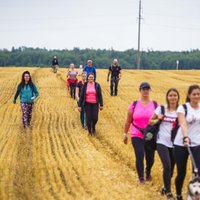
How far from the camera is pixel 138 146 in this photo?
31.0ft

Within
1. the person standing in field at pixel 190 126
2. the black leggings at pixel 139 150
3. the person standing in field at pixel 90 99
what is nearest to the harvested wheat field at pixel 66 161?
the black leggings at pixel 139 150

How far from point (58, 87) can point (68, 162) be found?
19.7 m

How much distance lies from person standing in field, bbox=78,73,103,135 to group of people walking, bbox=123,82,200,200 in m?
4.87

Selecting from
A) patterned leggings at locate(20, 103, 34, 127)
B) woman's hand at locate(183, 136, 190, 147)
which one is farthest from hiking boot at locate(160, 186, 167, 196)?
patterned leggings at locate(20, 103, 34, 127)

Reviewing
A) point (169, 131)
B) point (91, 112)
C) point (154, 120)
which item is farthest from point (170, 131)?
point (91, 112)

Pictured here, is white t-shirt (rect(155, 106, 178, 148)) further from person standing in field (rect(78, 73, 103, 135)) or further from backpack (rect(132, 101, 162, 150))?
person standing in field (rect(78, 73, 103, 135))

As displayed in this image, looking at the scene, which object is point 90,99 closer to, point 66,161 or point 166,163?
point 66,161

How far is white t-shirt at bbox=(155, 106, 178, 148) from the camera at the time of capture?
27.5 feet

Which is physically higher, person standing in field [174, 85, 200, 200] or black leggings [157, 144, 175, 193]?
person standing in field [174, 85, 200, 200]

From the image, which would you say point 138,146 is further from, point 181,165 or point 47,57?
point 47,57

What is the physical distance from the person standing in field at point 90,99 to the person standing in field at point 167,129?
6.34 metres

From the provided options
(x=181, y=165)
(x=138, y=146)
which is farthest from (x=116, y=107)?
(x=181, y=165)

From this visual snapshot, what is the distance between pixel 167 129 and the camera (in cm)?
846

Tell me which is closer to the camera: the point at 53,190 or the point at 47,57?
the point at 53,190
